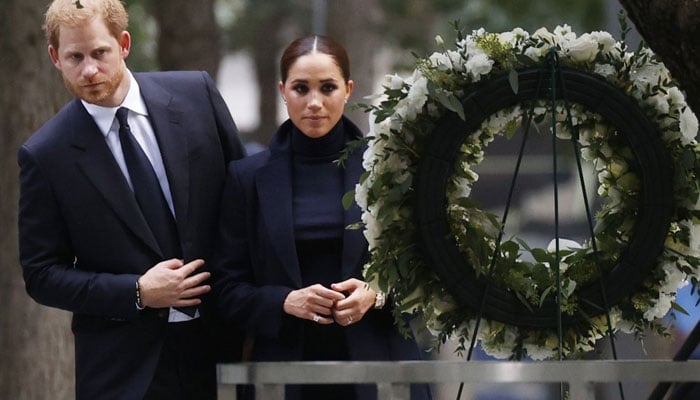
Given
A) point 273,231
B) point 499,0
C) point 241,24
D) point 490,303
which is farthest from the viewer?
point 241,24

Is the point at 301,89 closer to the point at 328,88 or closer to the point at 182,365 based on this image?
the point at 328,88

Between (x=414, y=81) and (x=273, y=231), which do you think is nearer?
(x=414, y=81)

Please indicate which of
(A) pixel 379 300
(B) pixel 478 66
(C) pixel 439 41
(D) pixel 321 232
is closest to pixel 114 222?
(D) pixel 321 232

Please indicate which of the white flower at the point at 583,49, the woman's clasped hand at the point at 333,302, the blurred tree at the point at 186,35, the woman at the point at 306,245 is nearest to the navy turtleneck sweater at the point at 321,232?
the woman at the point at 306,245

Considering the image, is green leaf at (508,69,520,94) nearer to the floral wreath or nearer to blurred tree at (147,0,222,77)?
the floral wreath

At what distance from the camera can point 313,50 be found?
618cm

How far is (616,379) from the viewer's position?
14.6ft

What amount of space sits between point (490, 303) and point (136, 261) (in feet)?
4.14

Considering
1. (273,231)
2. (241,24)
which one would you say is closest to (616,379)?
(273,231)

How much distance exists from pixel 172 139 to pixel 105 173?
0.26 meters

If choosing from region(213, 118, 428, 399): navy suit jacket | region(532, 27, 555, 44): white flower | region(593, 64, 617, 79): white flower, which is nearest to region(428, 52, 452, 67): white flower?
region(532, 27, 555, 44): white flower

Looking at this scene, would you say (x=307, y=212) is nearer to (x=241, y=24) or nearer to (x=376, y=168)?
(x=376, y=168)

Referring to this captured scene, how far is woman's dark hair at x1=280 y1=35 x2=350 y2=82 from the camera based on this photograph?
619 cm

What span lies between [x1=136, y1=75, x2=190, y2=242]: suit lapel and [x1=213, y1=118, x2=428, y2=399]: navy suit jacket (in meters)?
0.17
